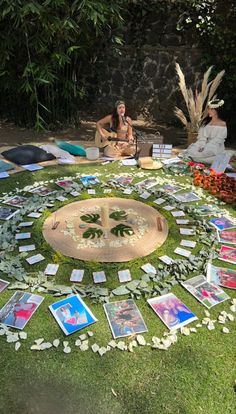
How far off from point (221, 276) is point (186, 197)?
1871mm

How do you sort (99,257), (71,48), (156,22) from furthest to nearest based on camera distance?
(156,22), (71,48), (99,257)

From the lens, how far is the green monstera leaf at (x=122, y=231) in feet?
14.5

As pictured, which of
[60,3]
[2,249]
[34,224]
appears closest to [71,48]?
[60,3]

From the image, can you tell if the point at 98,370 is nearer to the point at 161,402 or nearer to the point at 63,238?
the point at 161,402

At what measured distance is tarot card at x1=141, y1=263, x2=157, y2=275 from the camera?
151 inches

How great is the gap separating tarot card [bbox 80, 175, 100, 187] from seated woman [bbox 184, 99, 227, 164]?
213cm

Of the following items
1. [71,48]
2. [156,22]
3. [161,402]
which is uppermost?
[156,22]

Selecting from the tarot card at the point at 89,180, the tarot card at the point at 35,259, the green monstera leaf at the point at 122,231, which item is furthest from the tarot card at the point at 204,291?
the tarot card at the point at 89,180

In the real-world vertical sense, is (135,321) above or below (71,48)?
below

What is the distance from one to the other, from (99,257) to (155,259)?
617mm

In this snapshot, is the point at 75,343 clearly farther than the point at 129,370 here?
Yes

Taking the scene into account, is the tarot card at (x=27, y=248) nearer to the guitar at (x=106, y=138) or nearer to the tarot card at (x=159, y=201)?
the tarot card at (x=159, y=201)

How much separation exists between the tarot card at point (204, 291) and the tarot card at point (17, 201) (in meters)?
2.65

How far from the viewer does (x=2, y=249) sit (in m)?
4.18
